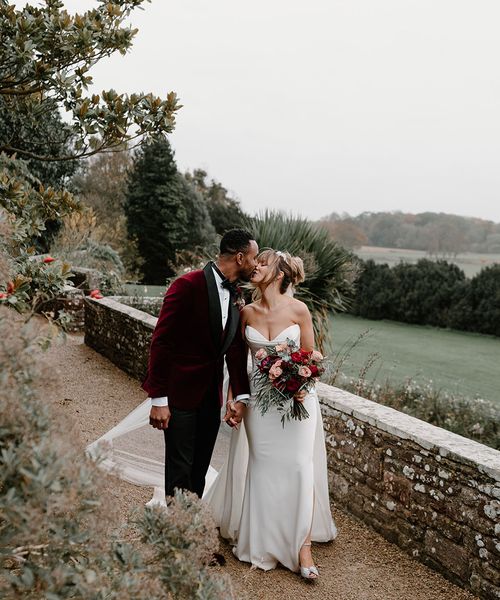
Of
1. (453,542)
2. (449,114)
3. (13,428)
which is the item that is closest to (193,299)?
(453,542)

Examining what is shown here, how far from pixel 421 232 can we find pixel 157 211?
12.5m

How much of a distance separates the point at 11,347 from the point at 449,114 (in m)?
27.7

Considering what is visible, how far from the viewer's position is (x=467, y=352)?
15.8m

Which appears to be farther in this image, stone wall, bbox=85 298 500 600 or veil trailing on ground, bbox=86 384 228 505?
veil trailing on ground, bbox=86 384 228 505

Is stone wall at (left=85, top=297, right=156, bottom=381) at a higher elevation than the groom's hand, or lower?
lower

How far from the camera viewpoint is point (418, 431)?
4309 millimetres

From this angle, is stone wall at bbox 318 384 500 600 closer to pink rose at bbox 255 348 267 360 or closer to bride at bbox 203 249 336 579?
bride at bbox 203 249 336 579

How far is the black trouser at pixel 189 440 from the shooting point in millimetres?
3963

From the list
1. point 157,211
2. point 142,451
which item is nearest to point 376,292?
point 157,211

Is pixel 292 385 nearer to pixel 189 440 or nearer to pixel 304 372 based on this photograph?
pixel 304 372

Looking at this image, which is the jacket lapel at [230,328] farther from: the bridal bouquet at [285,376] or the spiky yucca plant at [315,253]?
the spiky yucca plant at [315,253]

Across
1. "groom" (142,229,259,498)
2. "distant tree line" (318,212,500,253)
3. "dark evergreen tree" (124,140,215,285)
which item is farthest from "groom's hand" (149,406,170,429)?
"dark evergreen tree" (124,140,215,285)

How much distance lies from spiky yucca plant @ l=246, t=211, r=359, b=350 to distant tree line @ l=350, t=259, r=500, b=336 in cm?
979

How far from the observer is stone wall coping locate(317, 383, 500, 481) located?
3.80m
